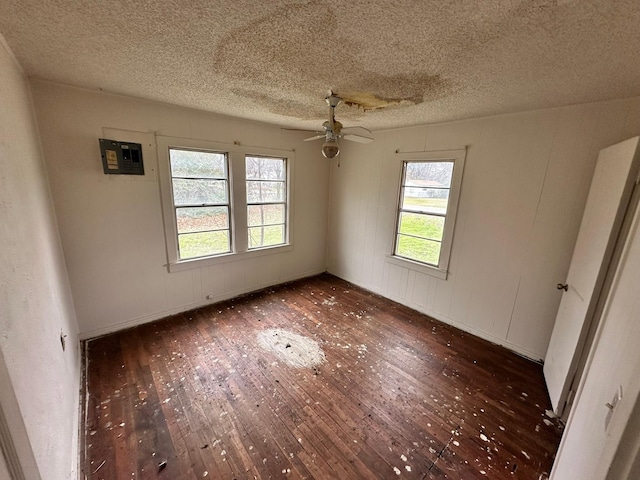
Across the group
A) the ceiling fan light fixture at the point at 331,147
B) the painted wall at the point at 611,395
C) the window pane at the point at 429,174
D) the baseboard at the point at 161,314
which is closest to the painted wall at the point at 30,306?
the baseboard at the point at 161,314

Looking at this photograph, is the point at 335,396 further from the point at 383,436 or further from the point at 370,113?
the point at 370,113

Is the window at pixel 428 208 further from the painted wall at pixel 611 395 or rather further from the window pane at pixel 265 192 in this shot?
the painted wall at pixel 611 395

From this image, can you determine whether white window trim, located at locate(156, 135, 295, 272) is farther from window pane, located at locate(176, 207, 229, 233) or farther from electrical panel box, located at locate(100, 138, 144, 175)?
electrical panel box, located at locate(100, 138, 144, 175)

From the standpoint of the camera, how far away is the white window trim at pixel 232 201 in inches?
111

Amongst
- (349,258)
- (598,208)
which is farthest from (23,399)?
(349,258)

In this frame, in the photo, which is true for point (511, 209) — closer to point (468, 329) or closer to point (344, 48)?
point (468, 329)

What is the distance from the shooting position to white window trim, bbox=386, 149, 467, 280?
2.96 metres

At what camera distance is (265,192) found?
3777 mm

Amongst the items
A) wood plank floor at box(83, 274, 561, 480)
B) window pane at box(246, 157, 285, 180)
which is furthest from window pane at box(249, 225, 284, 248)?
wood plank floor at box(83, 274, 561, 480)

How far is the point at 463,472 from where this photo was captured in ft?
5.08

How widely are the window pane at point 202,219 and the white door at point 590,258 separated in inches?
141

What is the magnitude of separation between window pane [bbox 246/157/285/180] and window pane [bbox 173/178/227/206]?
430mm

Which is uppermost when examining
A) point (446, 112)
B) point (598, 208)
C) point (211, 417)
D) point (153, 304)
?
point (446, 112)

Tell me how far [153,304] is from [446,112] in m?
3.85
